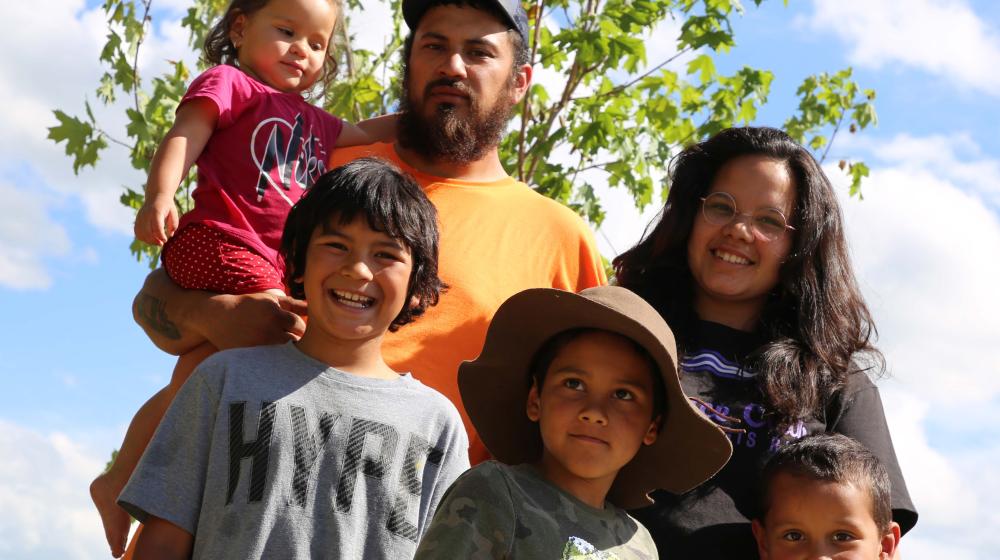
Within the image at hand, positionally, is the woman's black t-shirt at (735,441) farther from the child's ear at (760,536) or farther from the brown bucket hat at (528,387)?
the brown bucket hat at (528,387)

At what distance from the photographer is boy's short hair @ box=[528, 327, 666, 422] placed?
9.12ft

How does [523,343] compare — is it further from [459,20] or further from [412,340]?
[459,20]

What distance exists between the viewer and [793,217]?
3549 mm

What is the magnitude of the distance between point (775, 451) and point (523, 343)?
0.82 m

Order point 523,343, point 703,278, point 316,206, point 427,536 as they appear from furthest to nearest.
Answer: point 703,278 < point 316,206 < point 523,343 < point 427,536

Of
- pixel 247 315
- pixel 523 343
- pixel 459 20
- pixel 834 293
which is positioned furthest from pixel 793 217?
pixel 247 315

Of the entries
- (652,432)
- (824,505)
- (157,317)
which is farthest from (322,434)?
(824,505)

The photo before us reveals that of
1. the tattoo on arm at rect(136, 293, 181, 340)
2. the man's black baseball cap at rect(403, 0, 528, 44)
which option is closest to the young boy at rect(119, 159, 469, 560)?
the tattoo on arm at rect(136, 293, 181, 340)

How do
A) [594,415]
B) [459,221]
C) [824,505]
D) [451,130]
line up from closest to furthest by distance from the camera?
[594,415] < [824,505] < [459,221] < [451,130]

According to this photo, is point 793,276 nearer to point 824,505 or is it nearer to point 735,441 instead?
point 735,441

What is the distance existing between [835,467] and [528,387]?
2.68 feet

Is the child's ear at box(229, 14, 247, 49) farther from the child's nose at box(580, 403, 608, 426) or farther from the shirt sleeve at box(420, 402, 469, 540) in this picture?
the child's nose at box(580, 403, 608, 426)

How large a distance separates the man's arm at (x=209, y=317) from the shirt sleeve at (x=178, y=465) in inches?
16.9

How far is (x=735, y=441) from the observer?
3.24m
